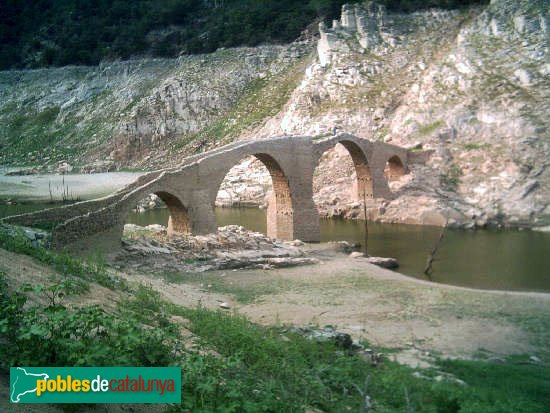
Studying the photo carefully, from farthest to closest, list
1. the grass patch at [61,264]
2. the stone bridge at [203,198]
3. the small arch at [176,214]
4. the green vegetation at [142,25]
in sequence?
the green vegetation at [142,25] → the small arch at [176,214] → the stone bridge at [203,198] → the grass patch at [61,264]

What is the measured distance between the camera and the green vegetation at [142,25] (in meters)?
54.8

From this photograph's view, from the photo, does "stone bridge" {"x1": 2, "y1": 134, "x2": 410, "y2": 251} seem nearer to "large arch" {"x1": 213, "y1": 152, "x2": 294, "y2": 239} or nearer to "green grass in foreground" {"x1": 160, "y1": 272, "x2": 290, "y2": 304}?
"large arch" {"x1": 213, "y1": 152, "x2": 294, "y2": 239}

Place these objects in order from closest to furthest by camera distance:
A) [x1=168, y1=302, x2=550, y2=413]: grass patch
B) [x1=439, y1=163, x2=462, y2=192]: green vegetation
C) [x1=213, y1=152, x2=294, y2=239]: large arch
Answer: [x1=168, y1=302, x2=550, y2=413]: grass patch → [x1=213, y1=152, x2=294, y2=239]: large arch → [x1=439, y1=163, x2=462, y2=192]: green vegetation

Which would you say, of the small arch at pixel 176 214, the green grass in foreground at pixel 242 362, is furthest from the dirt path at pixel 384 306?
the small arch at pixel 176 214

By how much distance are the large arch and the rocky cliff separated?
9067 millimetres

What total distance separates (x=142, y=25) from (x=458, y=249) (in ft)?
165

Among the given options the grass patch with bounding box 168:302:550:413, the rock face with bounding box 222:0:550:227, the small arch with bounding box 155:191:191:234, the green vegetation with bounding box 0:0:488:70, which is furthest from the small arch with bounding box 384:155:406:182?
the grass patch with bounding box 168:302:550:413

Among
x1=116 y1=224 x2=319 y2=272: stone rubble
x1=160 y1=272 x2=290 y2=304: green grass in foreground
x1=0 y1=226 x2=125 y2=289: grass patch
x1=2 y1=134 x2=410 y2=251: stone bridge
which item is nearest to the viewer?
x1=0 y1=226 x2=125 y2=289: grass patch

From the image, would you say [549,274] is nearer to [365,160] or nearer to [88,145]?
[365,160]

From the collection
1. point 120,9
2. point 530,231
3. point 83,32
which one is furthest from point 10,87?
point 530,231

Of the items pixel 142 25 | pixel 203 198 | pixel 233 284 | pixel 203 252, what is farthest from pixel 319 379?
pixel 142 25

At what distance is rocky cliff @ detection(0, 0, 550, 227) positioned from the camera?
31.8m

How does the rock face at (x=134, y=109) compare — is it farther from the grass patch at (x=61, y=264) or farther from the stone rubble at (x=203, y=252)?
the grass patch at (x=61, y=264)

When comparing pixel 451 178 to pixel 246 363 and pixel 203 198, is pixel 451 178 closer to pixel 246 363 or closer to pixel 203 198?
pixel 203 198
